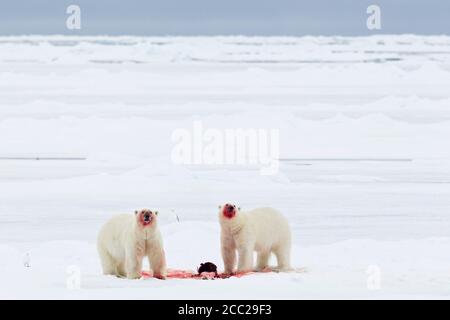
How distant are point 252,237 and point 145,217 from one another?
60 cm

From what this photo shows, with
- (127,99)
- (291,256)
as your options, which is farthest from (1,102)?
(291,256)

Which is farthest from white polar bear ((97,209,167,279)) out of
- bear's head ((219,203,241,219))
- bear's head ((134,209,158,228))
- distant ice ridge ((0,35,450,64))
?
distant ice ridge ((0,35,450,64))

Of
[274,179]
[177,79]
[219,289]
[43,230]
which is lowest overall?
[219,289]

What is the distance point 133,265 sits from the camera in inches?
165

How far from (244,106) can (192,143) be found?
362 cm

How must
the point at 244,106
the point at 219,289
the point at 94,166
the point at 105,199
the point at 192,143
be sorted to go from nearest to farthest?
the point at 219,289 → the point at 105,199 → the point at 94,166 → the point at 192,143 → the point at 244,106

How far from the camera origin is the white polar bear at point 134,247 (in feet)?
13.5

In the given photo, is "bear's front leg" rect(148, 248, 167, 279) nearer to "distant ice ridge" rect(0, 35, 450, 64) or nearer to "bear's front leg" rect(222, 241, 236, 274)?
"bear's front leg" rect(222, 241, 236, 274)

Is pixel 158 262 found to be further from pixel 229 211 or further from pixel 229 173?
pixel 229 173

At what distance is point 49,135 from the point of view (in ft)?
32.9

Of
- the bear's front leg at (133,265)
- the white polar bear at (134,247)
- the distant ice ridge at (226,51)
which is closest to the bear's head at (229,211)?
the white polar bear at (134,247)

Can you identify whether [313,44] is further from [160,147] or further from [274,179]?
[274,179]

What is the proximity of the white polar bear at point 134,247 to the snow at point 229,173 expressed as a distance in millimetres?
121

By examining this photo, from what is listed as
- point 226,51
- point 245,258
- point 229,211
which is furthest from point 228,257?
point 226,51
